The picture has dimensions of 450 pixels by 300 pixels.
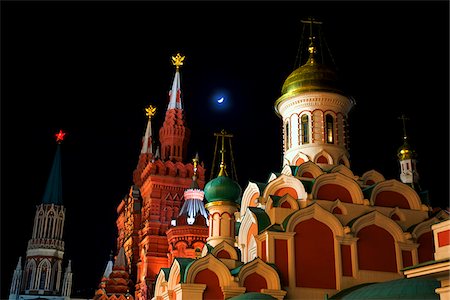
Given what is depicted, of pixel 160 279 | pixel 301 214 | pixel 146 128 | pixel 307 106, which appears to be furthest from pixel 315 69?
pixel 146 128

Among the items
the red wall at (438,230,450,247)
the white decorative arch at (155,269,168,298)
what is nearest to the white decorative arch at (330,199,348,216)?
the white decorative arch at (155,269,168,298)

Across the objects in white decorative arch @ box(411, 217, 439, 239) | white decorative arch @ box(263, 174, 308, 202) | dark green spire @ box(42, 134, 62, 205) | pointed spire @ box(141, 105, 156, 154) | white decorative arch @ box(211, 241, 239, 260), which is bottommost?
white decorative arch @ box(211, 241, 239, 260)

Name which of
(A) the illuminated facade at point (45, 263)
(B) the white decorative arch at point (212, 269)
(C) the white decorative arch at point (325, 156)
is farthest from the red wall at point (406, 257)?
(A) the illuminated facade at point (45, 263)

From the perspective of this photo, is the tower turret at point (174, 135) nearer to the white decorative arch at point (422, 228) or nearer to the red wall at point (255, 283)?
the white decorative arch at point (422, 228)

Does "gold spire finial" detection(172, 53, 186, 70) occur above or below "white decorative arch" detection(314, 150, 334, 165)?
above

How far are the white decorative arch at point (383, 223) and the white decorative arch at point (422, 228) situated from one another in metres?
0.41

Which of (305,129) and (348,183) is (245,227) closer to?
(348,183)

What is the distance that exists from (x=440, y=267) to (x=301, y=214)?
6.51 metres

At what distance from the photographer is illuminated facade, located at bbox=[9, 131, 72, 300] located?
4306 cm

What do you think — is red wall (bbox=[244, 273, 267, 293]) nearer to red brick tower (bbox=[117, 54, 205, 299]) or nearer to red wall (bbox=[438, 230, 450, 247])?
red wall (bbox=[438, 230, 450, 247])

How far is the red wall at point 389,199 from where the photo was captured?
1642 cm

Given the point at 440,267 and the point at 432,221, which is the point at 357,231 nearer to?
the point at 432,221

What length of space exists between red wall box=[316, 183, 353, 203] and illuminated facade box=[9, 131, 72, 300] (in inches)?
1279

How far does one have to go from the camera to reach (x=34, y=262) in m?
43.5
